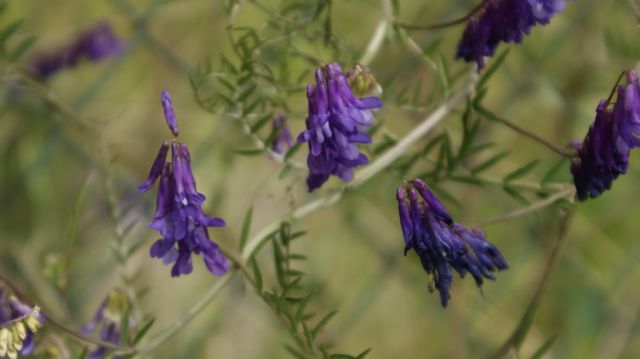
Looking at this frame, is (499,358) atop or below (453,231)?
Answer: below

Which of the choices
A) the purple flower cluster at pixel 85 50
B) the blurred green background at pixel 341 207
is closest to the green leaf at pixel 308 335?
the blurred green background at pixel 341 207

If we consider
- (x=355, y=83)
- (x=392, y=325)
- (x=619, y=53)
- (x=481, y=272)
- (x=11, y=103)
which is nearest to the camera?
(x=481, y=272)

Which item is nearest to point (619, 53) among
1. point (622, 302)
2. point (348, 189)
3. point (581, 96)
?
point (581, 96)

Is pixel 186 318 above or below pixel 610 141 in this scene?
below

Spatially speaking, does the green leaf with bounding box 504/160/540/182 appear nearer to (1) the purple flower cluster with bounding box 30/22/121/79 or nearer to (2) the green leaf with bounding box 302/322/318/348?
(2) the green leaf with bounding box 302/322/318/348

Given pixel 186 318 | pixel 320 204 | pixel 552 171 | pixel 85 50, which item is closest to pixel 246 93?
pixel 320 204

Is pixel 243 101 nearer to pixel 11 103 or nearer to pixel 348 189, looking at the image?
pixel 348 189

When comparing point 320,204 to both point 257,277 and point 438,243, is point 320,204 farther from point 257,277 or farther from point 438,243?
point 438,243
